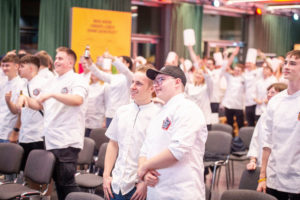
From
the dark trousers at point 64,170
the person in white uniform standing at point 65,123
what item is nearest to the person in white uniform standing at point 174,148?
the person in white uniform standing at point 65,123

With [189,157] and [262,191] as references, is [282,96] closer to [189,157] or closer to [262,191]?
[262,191]

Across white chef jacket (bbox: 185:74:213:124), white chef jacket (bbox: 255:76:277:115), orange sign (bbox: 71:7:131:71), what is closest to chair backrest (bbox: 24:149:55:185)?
white chef jacket (bbox: 185:74:213:124)

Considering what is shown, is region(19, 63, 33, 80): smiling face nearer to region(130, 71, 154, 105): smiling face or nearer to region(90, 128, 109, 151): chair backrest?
region(90, 128, 109, 151): chair backrest

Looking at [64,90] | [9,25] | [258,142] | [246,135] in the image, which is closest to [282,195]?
[258,142]

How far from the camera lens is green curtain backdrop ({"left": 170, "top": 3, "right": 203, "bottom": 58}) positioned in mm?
11391

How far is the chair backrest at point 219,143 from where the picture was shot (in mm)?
5141

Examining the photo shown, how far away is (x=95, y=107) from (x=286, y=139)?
12.2ft

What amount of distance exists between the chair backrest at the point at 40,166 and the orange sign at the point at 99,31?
4484 millimetres

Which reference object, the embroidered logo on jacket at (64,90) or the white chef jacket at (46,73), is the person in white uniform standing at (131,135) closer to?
the embroidered logo on jacket at (64,90)

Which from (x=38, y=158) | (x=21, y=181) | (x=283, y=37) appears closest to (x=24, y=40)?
(x=21, y=181)

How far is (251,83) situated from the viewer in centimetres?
877

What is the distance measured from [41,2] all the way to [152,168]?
291 inches

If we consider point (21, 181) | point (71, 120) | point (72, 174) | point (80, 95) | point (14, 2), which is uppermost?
point (14, 2)

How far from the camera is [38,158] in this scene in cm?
396
